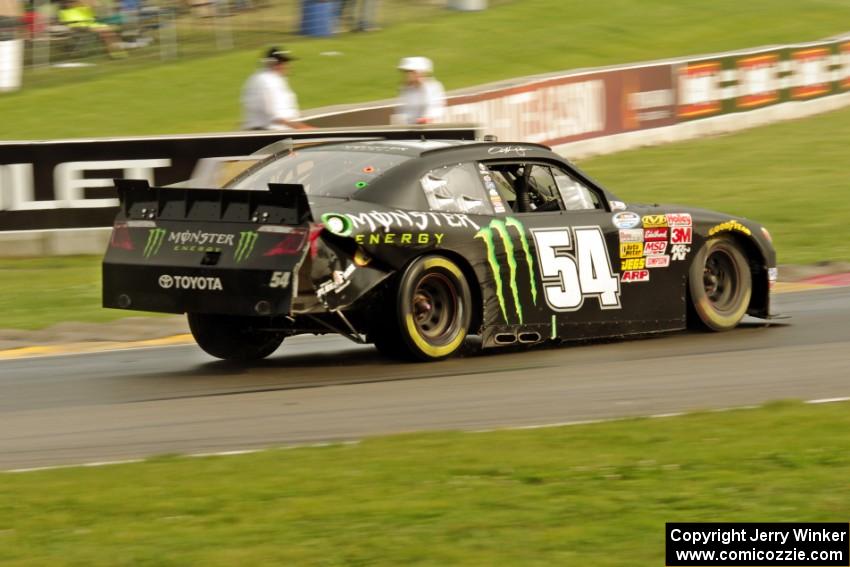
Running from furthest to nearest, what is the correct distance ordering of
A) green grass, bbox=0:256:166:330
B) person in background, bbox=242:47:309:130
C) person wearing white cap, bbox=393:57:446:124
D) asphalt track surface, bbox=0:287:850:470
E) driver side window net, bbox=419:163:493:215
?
person wearing white cap, bbox=393:57:446:124 → person in background, bbox=242:47:309:130 → green grass, bbox=0:256:166:330 → driver side window net, bbox=419:163:493:215 → asphalt track surface, bbox=0:287:850:470

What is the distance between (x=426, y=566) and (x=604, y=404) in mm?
3762

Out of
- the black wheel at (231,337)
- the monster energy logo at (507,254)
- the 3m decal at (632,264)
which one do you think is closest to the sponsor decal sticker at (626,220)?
the 3m decal at (632,264)

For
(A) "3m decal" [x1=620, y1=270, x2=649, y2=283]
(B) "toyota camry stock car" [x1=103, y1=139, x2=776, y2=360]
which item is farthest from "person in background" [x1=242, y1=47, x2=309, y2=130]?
(A) "3m decal" [x1=620, y1=270, x2=649, y2=283]

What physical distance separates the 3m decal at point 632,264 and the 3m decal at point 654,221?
0.26 m

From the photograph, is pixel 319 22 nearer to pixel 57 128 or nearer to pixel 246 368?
pixel 57 128

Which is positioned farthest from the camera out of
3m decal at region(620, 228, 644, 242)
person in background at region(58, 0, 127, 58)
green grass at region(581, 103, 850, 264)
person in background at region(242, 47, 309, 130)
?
person in background at region(58, 0, 127, 58)

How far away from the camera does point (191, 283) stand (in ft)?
31.1

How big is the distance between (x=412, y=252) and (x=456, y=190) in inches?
29.6

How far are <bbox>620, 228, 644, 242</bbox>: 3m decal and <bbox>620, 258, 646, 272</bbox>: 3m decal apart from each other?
0.14 metres

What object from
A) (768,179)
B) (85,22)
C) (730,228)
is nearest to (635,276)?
(730,228)

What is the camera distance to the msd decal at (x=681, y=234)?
443 inches

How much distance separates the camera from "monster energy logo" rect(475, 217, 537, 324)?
10227 millimetres

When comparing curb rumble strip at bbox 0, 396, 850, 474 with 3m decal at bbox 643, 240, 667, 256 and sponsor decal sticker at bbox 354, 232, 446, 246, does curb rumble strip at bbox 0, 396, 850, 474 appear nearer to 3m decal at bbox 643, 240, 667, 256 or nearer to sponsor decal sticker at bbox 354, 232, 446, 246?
sponsor decal sticker at bbox 354, 232, 446, 246

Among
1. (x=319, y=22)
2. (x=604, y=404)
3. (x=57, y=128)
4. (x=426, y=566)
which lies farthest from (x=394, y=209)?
(x=319, y=22)
